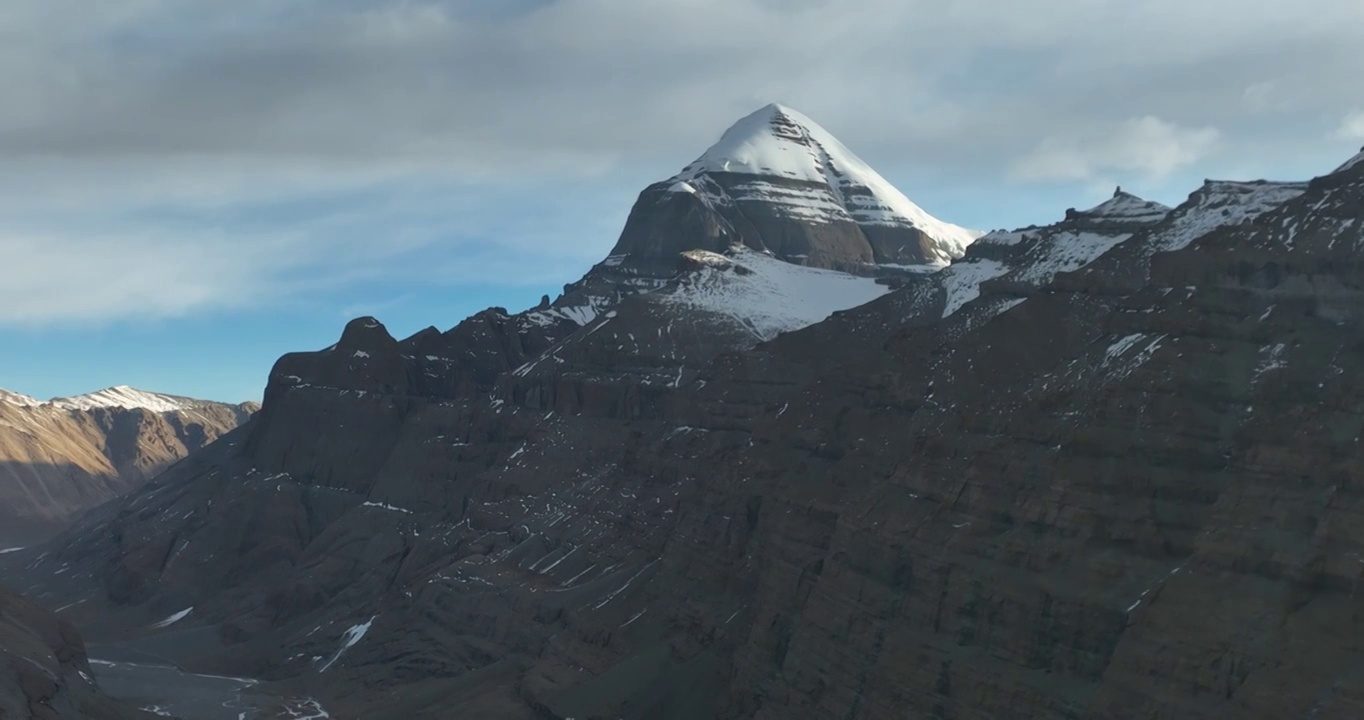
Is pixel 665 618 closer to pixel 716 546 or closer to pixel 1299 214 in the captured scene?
pixel 716 546

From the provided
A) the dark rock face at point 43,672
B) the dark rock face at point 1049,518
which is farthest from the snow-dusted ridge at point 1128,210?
the dark rock face at point 43,672

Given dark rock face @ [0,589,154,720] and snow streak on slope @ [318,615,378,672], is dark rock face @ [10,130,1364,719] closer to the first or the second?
snow streak on slope @ [318,615,378,672]

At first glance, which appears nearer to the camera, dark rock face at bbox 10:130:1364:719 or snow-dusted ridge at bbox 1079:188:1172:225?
dark rock face at bbox 10:130:1364:719

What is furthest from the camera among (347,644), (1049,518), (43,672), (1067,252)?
(347,644)

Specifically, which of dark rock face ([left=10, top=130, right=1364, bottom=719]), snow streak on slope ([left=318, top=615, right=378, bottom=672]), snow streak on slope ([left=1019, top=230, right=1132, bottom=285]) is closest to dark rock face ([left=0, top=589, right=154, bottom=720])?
dark rock face ([left=10, top=130, right=1364, bottom=719])

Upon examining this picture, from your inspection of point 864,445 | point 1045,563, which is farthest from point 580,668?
point 1045,563

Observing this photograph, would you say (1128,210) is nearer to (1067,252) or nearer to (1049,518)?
(1067,252)

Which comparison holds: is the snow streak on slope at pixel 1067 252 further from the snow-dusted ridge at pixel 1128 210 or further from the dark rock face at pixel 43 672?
the dark rock face at pixel 43 672

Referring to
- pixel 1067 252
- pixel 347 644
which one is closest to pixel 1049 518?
pixel 1067 252
